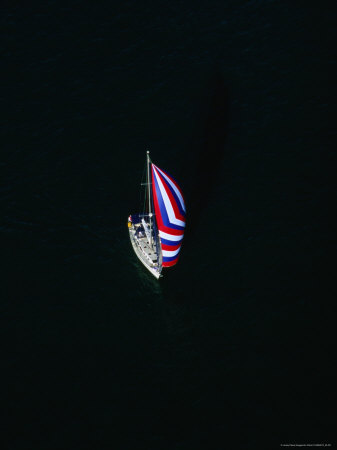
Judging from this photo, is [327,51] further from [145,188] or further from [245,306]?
[245,306]

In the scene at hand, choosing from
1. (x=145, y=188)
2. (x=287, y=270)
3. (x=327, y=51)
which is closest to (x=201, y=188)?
(x=145, y=188)

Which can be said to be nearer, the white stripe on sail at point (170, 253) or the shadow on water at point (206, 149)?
the white stripe on sail at point (170, 253)

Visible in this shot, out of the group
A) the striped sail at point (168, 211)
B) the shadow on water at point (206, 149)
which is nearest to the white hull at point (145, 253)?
the striped sail at point (168, 211)

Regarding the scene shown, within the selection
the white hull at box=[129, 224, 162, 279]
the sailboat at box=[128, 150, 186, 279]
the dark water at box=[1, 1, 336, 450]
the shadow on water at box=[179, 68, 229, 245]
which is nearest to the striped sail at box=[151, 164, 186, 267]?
the sailboat at box=[128, 150, 186, 279]

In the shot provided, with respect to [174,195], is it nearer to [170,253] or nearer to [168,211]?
[168,211]

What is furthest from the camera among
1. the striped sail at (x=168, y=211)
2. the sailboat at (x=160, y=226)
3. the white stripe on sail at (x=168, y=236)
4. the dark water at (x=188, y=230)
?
the white stripe on sail at (x=168, y=236)

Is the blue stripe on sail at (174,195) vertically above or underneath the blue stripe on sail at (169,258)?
above

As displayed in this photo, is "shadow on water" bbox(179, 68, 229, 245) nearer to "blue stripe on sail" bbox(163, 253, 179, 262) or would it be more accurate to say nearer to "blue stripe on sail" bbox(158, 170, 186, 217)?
"blue stripe on sail" bbox(163, 253, 179, 262)

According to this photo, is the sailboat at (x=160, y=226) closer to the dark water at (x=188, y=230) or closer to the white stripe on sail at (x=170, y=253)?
the white stripe on sail at (x=170, y=253)
